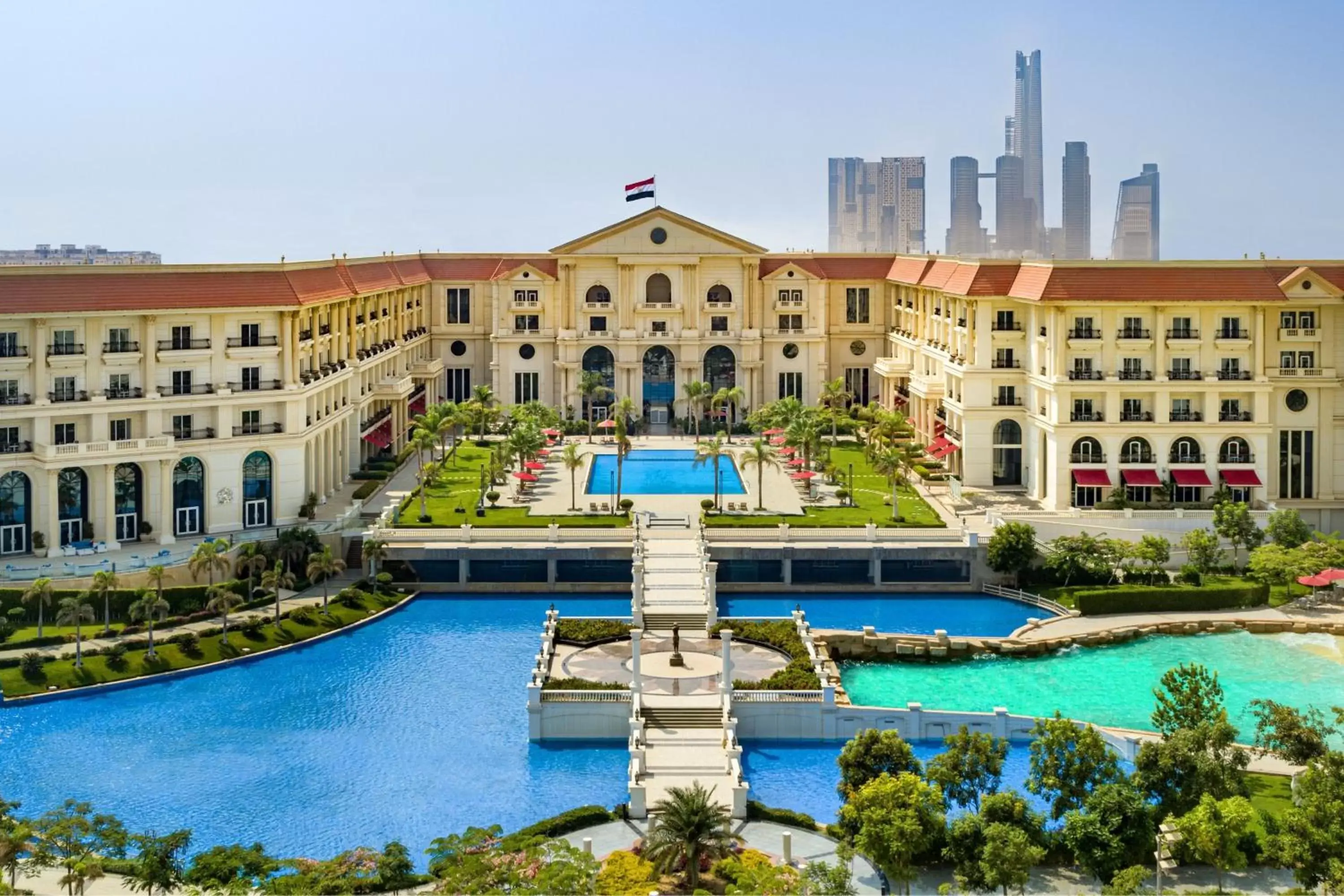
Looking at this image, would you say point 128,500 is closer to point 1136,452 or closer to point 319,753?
point 319,753

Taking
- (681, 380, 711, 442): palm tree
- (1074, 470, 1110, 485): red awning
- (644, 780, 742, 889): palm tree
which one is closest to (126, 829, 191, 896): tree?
(644, 780, 742, 889): palm tree

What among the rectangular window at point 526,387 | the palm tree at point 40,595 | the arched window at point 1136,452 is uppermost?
the rectangular window at point 526,387

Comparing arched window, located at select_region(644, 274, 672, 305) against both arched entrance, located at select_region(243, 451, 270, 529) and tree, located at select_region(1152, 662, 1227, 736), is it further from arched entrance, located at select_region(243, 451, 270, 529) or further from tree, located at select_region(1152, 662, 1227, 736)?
tree, located at select_region(1152, 662, 1227, 736)

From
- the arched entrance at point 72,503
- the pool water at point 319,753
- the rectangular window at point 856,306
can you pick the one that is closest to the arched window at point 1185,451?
the pool water at point 319,753

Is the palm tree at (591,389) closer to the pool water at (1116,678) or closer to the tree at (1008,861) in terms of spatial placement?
the pool water at (1116,678)

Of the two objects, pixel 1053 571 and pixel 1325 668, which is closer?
pixel 1325 668

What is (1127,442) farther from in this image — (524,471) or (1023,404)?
(524,471)

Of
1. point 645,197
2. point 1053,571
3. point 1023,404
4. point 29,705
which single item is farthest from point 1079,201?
point 29,705
